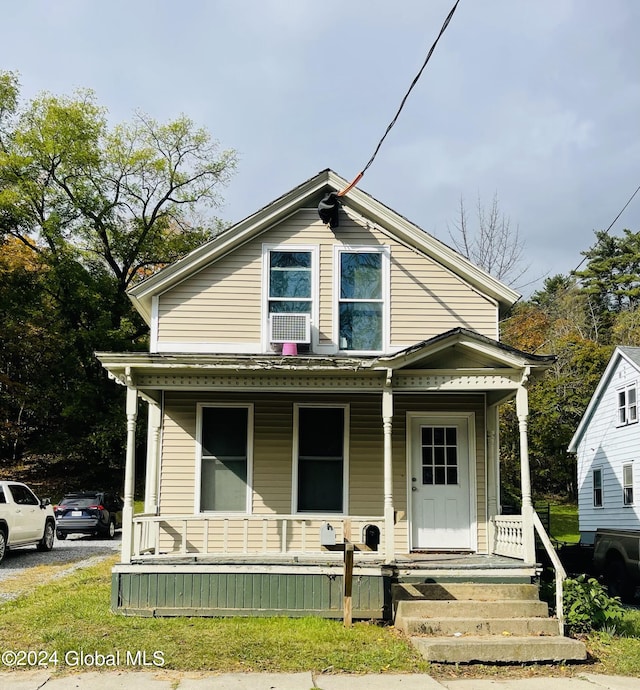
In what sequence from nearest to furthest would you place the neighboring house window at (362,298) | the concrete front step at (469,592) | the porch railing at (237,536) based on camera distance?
the concrete front step at (469,592)
the porch railing at (237,536)
the neighboring house window at (362,298)

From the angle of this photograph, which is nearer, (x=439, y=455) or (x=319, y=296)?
(x=439, y=455)

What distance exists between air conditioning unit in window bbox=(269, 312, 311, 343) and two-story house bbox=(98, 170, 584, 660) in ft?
0.06

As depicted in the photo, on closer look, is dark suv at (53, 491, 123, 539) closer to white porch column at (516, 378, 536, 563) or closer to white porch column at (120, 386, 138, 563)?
white porch column at (120, 386, 138, 563)

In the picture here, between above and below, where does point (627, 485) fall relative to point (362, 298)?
below

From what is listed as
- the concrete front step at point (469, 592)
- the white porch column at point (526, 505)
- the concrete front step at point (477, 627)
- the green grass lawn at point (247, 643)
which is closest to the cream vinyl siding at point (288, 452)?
the white porch column at point (526, 505)

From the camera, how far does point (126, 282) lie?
3161cm

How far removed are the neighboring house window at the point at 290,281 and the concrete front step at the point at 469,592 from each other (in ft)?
15.4

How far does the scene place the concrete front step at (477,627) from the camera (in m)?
8.41

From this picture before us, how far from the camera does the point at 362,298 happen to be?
12008 millimetres

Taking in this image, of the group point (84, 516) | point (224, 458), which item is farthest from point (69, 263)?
point (224, 458)

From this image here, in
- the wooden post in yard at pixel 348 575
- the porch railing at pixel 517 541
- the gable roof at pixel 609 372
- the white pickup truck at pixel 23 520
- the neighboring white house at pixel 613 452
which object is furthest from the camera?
the gable roof at pixel 609 372

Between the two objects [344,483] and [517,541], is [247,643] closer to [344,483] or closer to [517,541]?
[344,483]

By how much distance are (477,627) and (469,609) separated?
0.38 metres

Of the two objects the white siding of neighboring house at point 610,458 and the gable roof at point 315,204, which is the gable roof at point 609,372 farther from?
the gable roof at point 315,204
